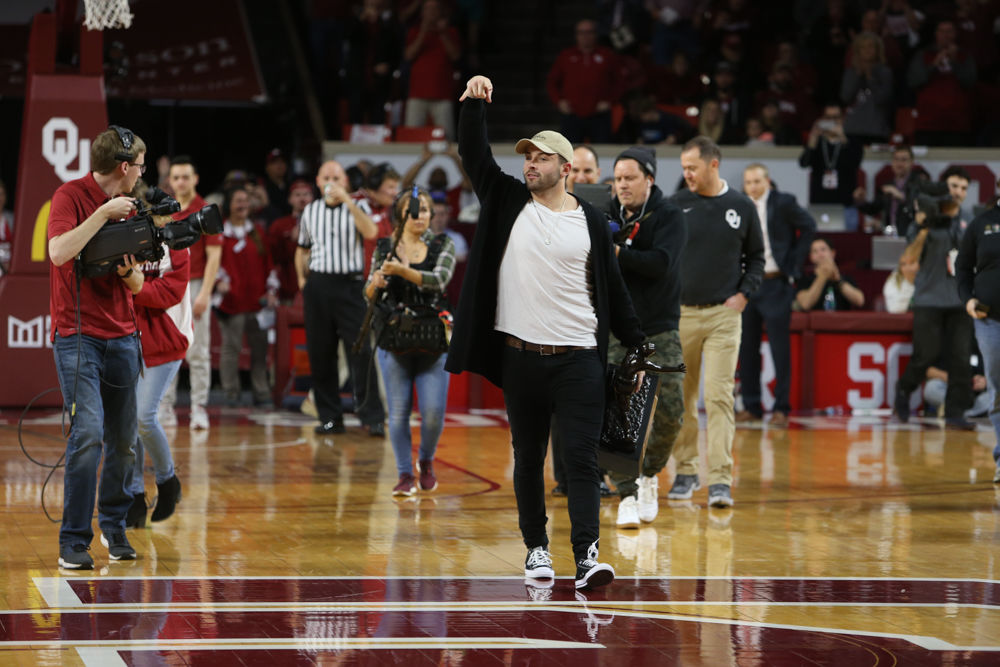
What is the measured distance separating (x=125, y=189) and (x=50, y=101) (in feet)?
24.2

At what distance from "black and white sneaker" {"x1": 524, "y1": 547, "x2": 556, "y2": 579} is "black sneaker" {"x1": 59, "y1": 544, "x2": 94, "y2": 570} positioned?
2099 millimetres

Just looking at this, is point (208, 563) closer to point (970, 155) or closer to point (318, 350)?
point (318, 350)

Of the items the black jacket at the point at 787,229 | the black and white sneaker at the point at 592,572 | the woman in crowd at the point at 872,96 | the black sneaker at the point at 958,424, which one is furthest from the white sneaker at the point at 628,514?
the woman in crowd at the point at 872,96

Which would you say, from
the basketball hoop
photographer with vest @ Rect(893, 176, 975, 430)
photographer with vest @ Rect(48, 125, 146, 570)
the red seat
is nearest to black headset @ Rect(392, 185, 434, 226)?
photographer with vest @ Rect(48, 125, 146, 570)

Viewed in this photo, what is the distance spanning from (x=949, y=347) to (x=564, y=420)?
8478mm

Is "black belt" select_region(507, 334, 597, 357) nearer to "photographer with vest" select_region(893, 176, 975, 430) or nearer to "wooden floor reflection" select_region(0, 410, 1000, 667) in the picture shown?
"wooden floor reflection" select_region(0, 410, 1000, 667)

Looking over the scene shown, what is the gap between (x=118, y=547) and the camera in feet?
24.2

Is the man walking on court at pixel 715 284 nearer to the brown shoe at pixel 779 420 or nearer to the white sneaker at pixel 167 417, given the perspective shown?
the brown shoe at pixel 779 420

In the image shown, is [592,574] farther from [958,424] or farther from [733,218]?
[958,424]

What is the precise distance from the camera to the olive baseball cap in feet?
22.0

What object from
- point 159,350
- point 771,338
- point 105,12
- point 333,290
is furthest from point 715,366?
point 105,12

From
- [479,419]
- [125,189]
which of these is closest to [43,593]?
[125,189]

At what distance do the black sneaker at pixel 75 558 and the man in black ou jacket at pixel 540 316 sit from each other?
6.55 feet

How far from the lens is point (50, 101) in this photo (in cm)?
1405
